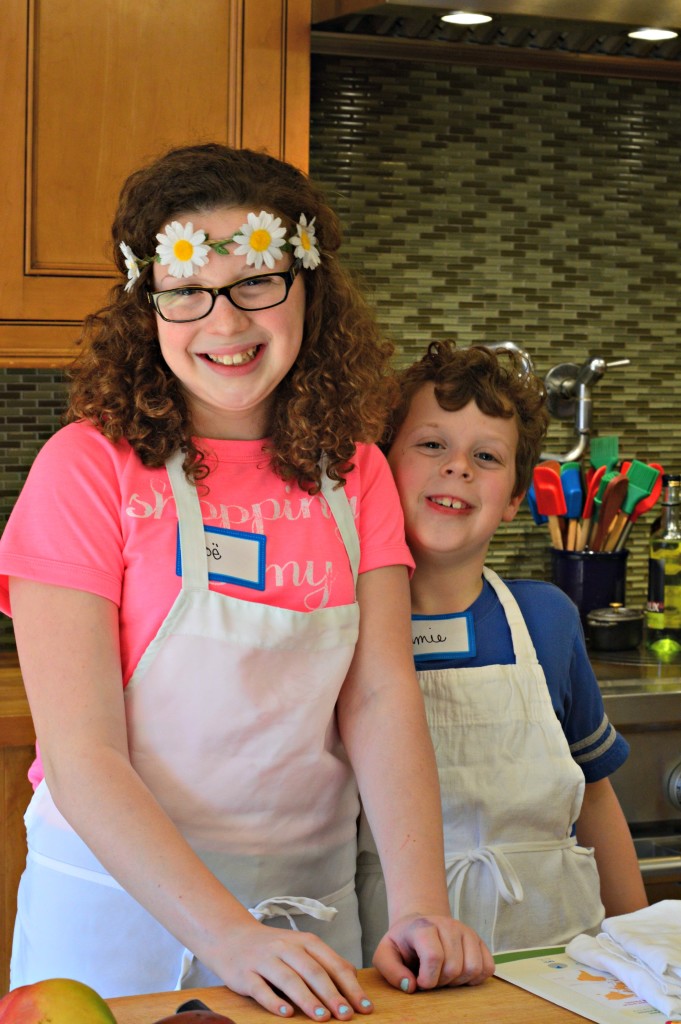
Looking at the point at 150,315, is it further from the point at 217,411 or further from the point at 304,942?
the point at 304,942

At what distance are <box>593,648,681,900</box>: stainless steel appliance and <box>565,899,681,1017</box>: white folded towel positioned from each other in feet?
2.75

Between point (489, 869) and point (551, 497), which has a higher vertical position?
point (551, 497)

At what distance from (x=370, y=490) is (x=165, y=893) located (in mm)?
500

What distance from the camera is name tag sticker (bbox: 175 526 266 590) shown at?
3.85ft

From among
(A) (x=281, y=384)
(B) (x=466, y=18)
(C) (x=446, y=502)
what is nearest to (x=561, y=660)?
(C) (x=446, y=502)

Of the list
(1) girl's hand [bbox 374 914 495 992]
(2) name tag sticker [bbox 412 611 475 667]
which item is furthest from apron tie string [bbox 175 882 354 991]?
(2) name tag sticker [bbox 412 611 475 667]

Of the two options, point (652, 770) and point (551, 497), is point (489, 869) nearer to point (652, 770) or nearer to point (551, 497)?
point (652, 770)

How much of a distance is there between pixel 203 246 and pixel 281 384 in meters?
0.19

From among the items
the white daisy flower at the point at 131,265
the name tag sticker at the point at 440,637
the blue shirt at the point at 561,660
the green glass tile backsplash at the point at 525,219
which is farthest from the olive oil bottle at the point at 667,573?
the white daisy flower at the point at 131,265

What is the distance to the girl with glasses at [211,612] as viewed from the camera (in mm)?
1093

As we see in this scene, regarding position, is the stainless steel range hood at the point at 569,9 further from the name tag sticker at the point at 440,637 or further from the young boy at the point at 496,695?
the name tag sticker at the point at 440,637

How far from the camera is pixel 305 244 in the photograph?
1.26 m

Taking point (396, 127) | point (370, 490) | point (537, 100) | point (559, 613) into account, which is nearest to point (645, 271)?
point (537, 100)

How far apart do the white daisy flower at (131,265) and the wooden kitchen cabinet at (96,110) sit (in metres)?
0.68
